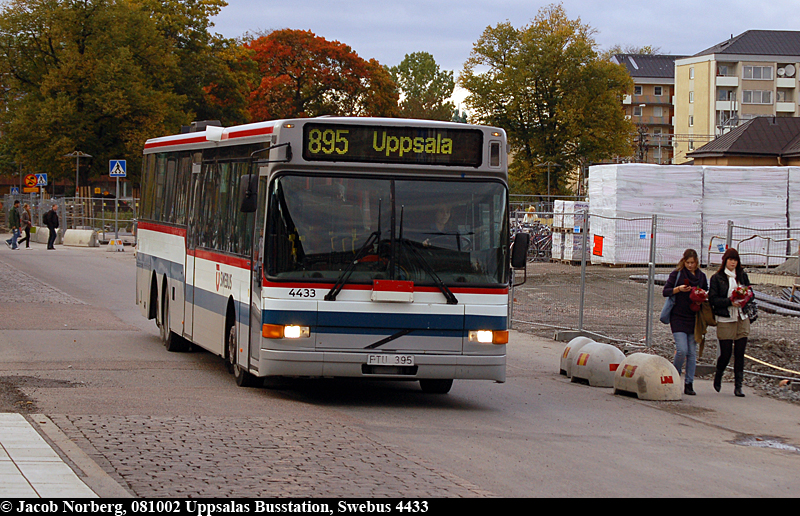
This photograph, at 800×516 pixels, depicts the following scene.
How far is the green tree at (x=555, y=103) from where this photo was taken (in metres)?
74.7

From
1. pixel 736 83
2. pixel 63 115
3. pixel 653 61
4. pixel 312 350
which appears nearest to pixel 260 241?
pixel 312 350

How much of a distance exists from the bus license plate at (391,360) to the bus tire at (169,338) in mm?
5209

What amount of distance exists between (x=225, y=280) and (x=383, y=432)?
3.68 meters

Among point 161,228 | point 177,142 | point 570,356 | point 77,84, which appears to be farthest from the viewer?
point 77,84

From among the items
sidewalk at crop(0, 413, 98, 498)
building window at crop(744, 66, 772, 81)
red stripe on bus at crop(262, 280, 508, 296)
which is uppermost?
building window at crop(744, 66, 772, 81)

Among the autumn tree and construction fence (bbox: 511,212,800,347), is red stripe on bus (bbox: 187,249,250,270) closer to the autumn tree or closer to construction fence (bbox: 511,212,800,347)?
construction fence (bbox: 511,212,800,347)

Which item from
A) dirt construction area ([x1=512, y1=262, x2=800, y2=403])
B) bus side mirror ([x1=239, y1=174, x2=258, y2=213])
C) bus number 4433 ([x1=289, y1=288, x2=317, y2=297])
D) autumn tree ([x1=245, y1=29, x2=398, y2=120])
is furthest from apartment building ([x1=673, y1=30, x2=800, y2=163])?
bus number 4433 ([x1=289, y1=288, x2=317, y2=297])

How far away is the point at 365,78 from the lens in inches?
3182

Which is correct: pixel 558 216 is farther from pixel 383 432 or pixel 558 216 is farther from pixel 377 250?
pixel 383 432

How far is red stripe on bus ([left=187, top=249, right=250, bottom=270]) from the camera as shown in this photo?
11.2m

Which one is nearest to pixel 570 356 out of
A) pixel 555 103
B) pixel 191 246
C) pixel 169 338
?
pixel 191 246

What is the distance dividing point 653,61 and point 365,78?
243 feet

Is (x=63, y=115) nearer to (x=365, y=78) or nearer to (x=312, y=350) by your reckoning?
(x=365, y=78)

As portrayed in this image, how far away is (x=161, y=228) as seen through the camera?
50.7ft
